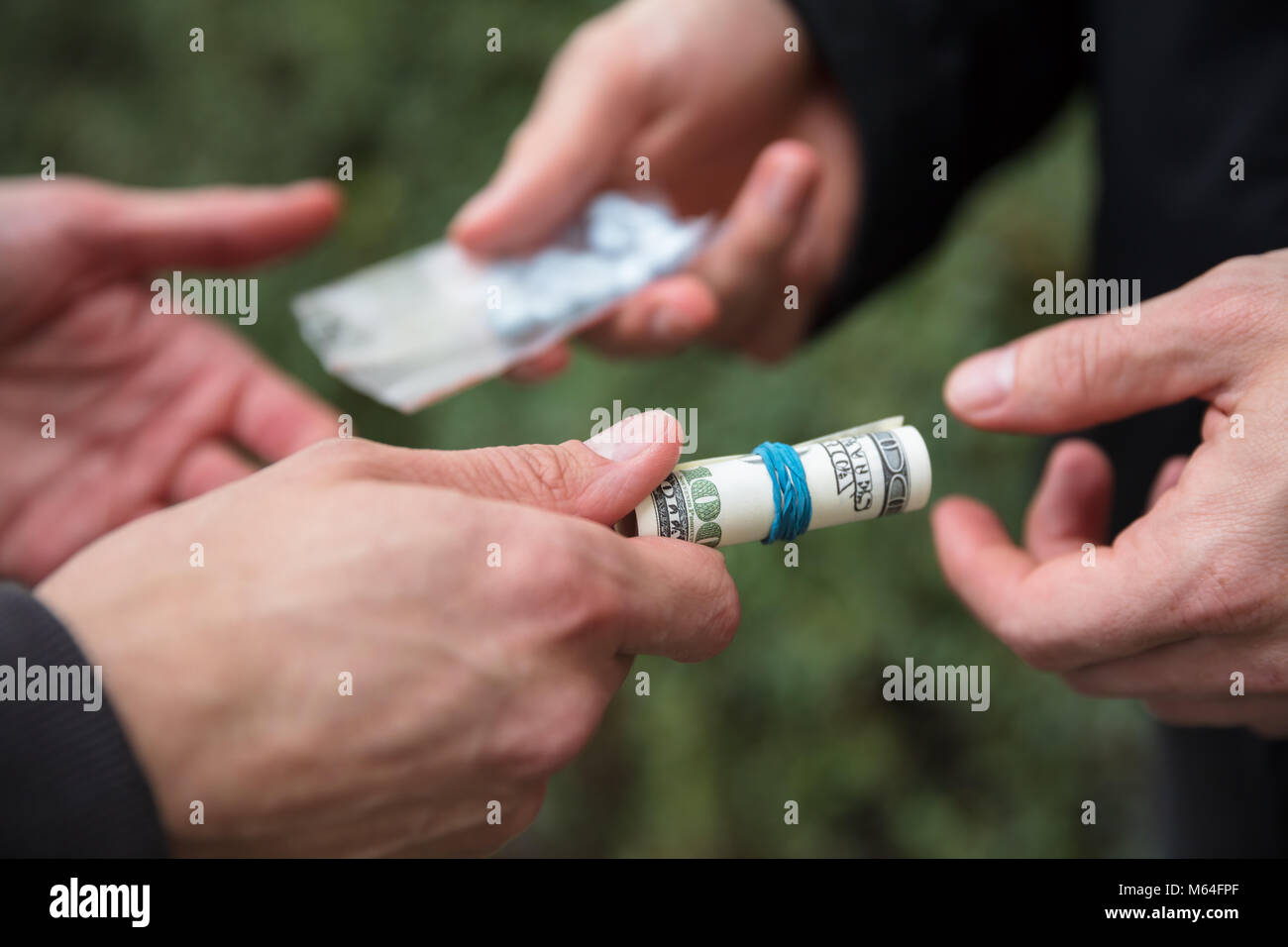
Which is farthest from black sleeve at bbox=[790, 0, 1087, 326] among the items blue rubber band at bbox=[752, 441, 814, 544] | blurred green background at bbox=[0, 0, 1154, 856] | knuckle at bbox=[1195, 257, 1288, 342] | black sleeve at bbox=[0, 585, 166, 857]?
black sleeve at bbox=[0, 585, 166, 857]

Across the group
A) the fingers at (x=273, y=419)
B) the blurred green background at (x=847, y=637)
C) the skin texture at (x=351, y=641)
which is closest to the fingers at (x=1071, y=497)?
the skin texture at (x=351, y=641)

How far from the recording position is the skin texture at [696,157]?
196 cm

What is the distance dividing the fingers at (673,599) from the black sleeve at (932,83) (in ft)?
3.37

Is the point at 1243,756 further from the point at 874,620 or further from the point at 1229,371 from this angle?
the point at 874,620

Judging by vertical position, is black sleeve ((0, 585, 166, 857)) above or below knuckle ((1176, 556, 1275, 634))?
below

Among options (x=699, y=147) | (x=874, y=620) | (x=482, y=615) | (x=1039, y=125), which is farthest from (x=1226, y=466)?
(x=874, y=620)

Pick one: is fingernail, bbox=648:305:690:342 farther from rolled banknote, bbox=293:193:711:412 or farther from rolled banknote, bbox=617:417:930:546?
rolled banknote, bbox=617:417:930:546

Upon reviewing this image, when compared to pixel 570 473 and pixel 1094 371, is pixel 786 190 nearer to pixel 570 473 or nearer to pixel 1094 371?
pixel 1094 371

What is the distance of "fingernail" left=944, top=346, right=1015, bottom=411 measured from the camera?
1.35 metres

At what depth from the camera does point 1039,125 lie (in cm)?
198

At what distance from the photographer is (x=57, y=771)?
99 centimetres

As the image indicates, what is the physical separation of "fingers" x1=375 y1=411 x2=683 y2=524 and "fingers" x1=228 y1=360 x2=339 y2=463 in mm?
1101

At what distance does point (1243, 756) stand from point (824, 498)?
942 millimetres

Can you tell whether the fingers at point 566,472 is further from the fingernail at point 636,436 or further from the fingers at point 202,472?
the fingers at point 202,472
